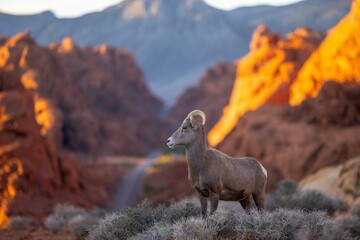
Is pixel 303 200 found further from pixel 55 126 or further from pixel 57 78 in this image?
pixel 57 78

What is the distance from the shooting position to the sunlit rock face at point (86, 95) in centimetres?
5197

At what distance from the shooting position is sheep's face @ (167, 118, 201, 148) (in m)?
7.39

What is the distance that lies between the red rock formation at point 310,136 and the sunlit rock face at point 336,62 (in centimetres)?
594

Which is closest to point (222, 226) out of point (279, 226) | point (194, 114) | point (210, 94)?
point (279, 226)

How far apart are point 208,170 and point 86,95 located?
6263cm

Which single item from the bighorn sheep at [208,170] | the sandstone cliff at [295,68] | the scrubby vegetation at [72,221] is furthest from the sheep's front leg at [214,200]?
the sandstone cliff at [295,68]

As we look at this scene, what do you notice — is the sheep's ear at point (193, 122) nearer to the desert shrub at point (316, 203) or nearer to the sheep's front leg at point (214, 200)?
the sheep's front leg at point (214, 200)

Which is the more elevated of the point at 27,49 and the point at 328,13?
the point at 27,49

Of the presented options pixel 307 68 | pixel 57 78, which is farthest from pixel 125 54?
pixel 307 68

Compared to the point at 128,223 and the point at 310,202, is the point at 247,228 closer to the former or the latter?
the point at 128,223

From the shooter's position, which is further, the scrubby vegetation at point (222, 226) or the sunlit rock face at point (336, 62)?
the sunlit rock face at point (336, 62)

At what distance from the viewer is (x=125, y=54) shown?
8556 centimetres

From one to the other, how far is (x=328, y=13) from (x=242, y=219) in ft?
460

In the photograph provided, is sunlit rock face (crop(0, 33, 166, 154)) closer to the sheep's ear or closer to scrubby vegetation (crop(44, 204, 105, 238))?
scrubby vegetation (crop(44, 204, 105, 238))
